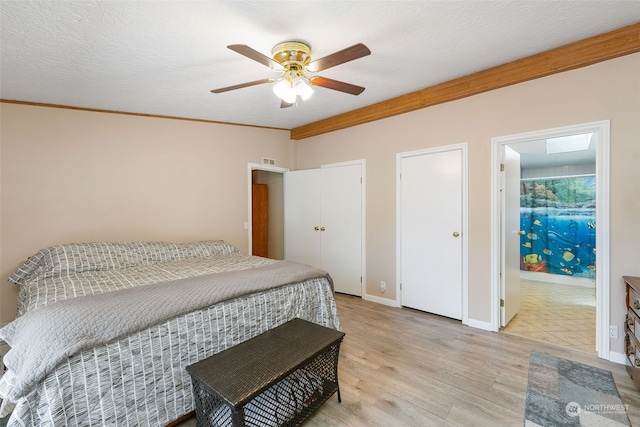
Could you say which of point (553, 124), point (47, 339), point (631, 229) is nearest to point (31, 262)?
point (47, 339)

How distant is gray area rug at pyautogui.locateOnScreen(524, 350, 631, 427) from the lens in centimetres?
160

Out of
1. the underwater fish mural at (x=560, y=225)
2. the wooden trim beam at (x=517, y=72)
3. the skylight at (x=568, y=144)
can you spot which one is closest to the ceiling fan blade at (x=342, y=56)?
the wooden trim beam at (x=517, y=72)

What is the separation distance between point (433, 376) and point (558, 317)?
2260 millimetres

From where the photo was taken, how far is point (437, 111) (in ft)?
10.2

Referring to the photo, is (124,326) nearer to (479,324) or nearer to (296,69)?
(296,69)

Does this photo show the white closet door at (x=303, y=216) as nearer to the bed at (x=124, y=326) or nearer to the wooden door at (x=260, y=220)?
the wooden door at (x=260, y=220)

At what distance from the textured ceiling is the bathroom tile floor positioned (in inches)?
105

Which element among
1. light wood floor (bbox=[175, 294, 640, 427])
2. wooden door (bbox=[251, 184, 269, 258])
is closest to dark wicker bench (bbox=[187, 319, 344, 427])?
light wood floor (bbox=[175, 294, 640, 427])

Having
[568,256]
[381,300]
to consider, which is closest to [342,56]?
[381,300]

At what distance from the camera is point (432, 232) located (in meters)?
3.19

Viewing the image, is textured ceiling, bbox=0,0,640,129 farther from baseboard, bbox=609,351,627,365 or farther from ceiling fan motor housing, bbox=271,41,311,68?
baseboard, bbox=609,351,627,365

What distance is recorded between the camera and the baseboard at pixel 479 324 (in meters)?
2.79

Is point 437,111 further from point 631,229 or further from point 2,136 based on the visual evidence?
point 2,136

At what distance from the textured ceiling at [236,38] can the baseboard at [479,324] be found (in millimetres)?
2567
